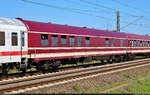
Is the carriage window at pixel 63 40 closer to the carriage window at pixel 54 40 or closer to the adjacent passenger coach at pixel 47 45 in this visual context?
the adjacent passenger coach at pixel 47 45

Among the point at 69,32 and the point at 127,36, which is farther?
the point at 127,36

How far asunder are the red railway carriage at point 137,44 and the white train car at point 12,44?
16646mm

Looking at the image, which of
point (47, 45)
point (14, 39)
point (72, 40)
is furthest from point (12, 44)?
point (72, 40)

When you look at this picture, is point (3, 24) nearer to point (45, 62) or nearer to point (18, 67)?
point (18, 67)

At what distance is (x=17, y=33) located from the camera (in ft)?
38.3

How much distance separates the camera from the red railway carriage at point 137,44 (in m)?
24.9

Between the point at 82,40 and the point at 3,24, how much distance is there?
310 inches

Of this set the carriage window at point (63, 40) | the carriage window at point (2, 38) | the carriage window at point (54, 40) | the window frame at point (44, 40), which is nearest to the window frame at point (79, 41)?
the carriage window at point (63, 40)

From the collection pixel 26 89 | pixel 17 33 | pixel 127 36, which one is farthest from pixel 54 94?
pixel 127 36

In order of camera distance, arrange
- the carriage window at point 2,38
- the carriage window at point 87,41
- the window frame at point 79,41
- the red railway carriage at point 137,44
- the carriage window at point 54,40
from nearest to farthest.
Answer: the carriage window at point 2,38
the carriage window at point 54,40
the window frame at point 79,41
the carriage window at point 87,41
the red railway carriage at point 137,44

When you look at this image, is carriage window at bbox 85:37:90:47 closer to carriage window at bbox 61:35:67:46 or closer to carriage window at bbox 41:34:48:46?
carriage window at bbox 61:35:67:46

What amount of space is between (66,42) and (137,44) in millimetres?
15060

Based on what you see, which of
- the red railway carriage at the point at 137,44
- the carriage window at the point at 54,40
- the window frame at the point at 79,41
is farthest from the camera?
the red railway carriage at the point at 137,44

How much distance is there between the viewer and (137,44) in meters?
26.5
